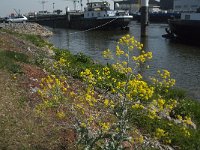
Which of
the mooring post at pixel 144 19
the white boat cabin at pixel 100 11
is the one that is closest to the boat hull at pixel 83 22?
the white boat cabin at pixel 100 11

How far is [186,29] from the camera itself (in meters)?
45.6

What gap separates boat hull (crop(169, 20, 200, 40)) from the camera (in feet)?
143

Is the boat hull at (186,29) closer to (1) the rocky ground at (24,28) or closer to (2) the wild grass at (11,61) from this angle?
(1) the rocky ground at (24,28)

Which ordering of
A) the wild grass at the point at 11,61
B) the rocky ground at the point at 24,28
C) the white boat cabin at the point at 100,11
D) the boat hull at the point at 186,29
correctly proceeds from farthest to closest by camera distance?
the white boat cabin at the point at 100,11, the rocky ground at the point at 24,28, the boat hull at the point at 186,29, the wild grass at the point at 11,61

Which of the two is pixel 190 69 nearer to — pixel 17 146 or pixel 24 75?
pixel 24 75

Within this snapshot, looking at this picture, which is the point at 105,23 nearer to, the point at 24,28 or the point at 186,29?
the point at 24,28

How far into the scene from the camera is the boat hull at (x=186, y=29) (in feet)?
143

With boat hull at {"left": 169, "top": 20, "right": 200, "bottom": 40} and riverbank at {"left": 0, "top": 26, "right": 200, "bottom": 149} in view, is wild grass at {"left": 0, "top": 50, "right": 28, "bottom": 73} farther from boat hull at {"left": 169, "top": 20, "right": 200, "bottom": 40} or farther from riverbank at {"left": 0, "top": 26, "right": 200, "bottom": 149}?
boat hull at {"left": 169, "top": 20, "right": 200, "bottom": 40}

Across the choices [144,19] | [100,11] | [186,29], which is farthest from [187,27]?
[100,11]

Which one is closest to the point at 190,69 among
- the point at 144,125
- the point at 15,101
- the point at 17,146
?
the point at 144,125

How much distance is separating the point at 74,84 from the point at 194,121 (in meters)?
4.00

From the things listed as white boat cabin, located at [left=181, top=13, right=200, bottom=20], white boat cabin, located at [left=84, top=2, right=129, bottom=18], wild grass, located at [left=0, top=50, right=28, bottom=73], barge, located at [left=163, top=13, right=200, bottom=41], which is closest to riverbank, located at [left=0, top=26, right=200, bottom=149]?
wild grass, located at [left=0, top=50, right=28, bottom=73]

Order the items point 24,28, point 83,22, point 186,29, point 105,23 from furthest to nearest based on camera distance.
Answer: point 83,22 → point 105,23 → point 24,28 → point 186,29

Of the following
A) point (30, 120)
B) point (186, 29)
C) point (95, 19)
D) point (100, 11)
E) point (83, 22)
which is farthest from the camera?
point (83, 22)
